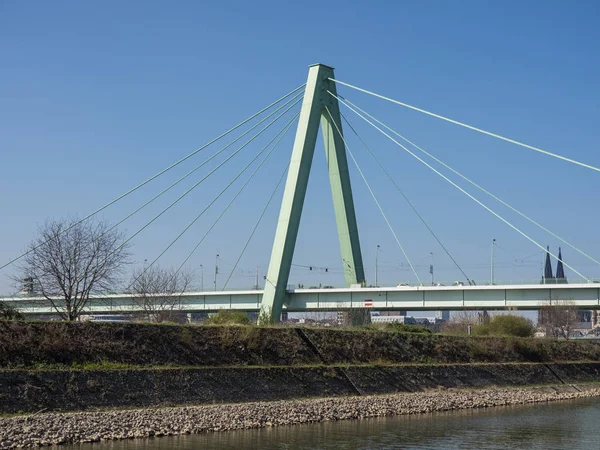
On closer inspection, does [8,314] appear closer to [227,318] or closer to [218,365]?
[218,365]

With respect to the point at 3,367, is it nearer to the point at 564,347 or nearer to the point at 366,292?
the point at 366,292

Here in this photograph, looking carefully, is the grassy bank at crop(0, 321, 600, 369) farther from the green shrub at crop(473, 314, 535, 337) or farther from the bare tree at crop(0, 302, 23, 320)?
the green shrub at crop(473, 314, 535, 337)

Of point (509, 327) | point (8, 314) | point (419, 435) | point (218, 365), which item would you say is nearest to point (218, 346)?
point (218, 365)

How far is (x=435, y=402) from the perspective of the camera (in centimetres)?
3238

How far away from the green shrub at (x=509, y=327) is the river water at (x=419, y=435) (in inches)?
880

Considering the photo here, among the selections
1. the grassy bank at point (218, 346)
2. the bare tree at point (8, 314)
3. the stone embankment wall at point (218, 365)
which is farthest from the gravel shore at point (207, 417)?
the bare tree at point (8, 314)

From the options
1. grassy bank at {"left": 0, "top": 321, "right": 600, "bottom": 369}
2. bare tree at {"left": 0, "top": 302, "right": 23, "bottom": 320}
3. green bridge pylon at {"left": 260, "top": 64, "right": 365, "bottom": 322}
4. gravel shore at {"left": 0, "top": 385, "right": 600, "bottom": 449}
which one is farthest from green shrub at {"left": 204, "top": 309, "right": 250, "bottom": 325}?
bare tree at {"left": 0, "top": 302, "right": 23, "bottom": 320}

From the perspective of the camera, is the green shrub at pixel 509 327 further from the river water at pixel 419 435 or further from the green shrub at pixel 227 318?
the river water at pixel 419 435

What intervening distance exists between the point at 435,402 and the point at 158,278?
33.0 meters

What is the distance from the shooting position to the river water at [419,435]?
22.0 metres

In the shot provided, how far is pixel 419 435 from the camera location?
24.8 m

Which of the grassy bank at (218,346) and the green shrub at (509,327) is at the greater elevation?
the green shrub at (509,327)

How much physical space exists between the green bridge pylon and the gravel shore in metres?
12.2

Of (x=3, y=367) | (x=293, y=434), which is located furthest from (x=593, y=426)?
(x=3, y=367)
